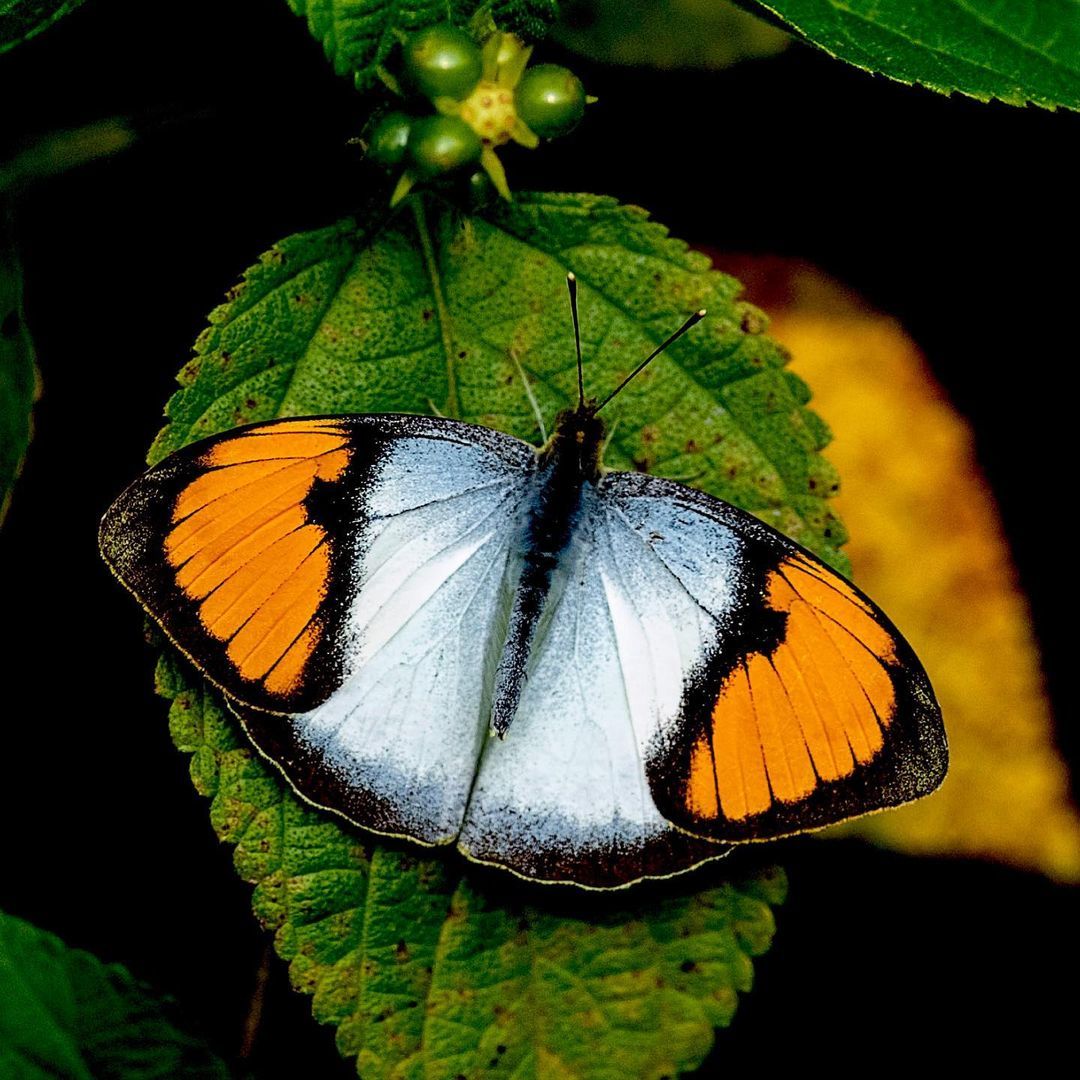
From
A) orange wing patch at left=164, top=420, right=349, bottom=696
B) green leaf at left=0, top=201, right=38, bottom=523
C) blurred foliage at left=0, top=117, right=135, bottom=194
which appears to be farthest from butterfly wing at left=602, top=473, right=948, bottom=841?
blurred foliage at left=0, top=117, right=135, bottom=194

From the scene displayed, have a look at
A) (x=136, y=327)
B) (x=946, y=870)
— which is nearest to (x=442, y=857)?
(x=136, y=327)

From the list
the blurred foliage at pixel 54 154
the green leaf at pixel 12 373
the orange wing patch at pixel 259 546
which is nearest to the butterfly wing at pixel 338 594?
the orange wing patch at pixel 259 546

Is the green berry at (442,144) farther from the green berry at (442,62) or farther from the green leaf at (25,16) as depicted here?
the green leaf at (25,16)

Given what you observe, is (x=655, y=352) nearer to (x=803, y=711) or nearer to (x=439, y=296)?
(x=439, y=296)

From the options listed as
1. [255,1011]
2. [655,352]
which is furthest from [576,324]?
[255,1011]

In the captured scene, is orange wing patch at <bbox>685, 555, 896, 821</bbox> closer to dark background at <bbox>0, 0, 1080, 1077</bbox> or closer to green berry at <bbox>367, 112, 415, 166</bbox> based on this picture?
green berry at <bbox>367, 112, 415, 166</bbox>

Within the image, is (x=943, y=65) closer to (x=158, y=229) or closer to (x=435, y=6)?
(x=435, y=6)
